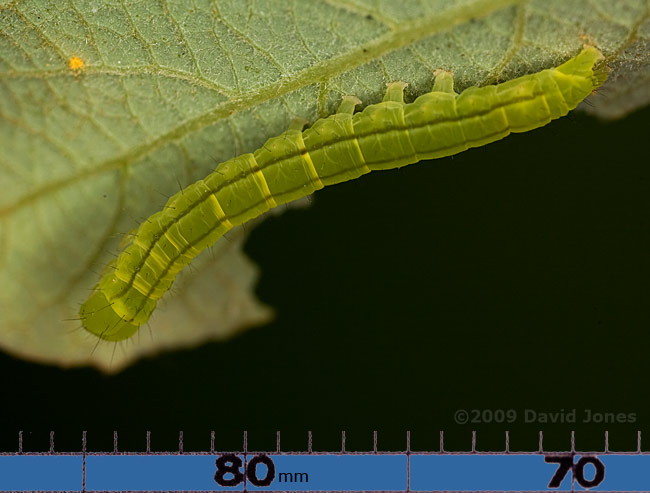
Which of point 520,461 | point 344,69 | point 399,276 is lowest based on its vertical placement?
point 520,461

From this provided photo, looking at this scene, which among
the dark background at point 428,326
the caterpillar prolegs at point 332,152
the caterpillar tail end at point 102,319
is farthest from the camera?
the dark background at point 428,326

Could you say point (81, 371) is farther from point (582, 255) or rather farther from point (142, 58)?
point (582, 255)

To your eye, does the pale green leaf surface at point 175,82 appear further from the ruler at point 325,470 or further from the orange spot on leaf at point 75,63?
the ruler at point 325,470

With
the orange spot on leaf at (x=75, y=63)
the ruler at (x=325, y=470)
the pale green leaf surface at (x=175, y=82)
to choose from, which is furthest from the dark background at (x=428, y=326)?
the orange spot on leaf at (x=75, y=63)

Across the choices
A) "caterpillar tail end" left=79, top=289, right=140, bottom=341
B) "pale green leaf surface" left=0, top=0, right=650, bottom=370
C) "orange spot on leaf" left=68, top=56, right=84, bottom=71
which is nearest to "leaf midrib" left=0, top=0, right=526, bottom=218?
"pale green leaf surface" left=0, top=0, right=650, bottom=370

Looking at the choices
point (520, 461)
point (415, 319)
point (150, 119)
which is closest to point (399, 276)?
point (415, 319)

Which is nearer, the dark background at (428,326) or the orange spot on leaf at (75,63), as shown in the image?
the orange spot on leaf at (75,63)
